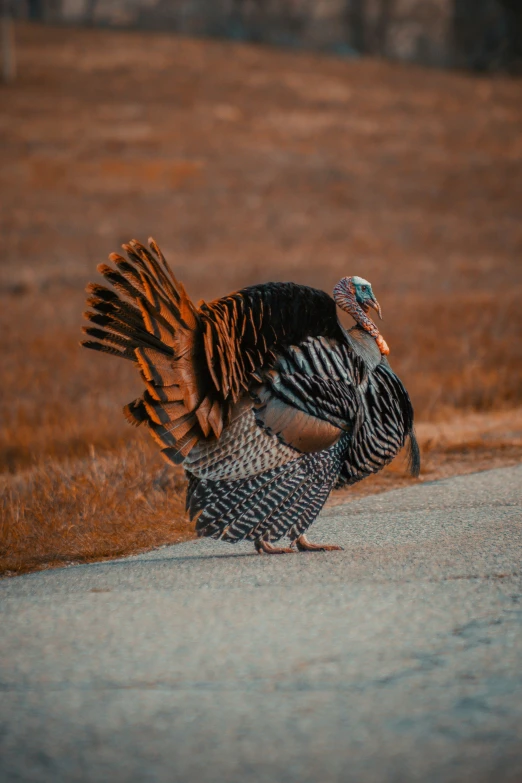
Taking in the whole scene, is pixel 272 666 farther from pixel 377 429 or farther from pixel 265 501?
pixel 377 429

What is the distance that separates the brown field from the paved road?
1351 mm

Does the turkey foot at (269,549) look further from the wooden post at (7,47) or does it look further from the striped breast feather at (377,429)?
the wooden post at (7,47)

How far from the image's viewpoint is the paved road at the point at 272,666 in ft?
10.8

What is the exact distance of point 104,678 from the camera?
3.96m

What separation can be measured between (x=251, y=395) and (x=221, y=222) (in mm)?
26286

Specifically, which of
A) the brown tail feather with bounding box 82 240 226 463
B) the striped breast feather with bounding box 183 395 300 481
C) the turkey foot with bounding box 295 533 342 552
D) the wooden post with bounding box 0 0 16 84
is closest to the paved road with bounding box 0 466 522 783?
the turkey foot with bounding box 295 533 342 552

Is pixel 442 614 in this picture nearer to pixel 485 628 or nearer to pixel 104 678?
pixel 485 628

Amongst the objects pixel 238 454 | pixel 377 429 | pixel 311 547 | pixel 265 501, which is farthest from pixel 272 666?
pixel 377 429

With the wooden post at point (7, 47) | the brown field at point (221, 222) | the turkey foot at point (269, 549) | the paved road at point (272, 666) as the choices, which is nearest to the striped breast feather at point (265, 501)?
the paved road at point (272, 666)

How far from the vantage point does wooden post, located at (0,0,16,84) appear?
46213mm

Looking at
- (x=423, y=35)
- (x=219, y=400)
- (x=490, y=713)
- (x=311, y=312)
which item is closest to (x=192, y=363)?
(x=219, y=400)

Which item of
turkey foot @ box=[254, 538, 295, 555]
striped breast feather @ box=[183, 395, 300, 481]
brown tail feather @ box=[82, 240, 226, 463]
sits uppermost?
brown tail feather @ box=[82, 240, 226, 463]

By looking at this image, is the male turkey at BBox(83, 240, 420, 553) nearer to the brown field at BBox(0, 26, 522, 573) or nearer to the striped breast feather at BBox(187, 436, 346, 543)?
the striped breast feather at BBox(187, 436, 346, 543)

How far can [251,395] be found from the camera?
224 inches
